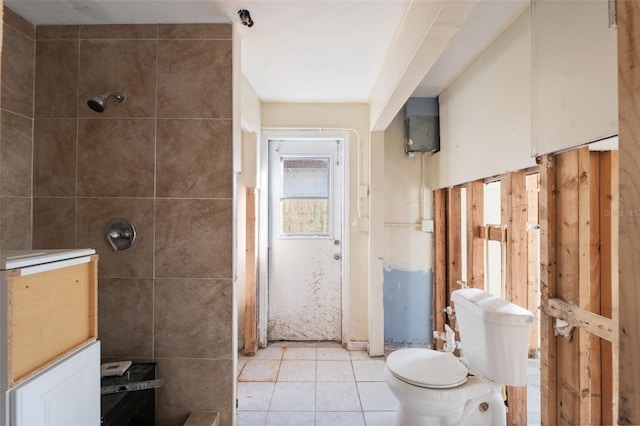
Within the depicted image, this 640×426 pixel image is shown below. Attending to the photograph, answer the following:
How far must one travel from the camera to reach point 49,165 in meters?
1.68

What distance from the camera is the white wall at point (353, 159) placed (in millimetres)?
2889

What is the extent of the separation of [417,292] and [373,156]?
4.31 feet

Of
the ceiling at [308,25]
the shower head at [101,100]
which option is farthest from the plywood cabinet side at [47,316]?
the ceiling at [308,25]

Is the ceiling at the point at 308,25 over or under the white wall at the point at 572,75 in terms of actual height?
over

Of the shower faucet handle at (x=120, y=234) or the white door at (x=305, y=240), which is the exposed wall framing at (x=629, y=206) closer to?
the shower faucet handle at (x=120, y=234)

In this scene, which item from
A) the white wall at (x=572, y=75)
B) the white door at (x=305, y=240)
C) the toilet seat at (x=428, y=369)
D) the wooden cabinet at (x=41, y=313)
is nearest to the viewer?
the wooden cabinet at (x=41, y=313)

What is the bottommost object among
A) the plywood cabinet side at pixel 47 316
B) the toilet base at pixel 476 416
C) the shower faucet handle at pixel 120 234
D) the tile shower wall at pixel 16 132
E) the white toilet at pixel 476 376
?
the toilet base at pixel 476 416

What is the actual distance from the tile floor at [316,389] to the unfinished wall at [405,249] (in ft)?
1.42

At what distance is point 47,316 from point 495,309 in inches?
72.5

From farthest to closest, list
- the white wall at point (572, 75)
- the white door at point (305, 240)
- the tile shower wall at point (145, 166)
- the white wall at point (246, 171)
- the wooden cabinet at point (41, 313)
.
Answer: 1. the white door at point (305, 240)
2. the white wall at point (246, 171)
3. the tile shower wall at point (145, 166)
4. the white wall at point (572, 75)
5. the wooden cabinet at point (41, 313)

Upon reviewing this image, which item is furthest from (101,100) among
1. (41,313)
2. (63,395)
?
(63,395)

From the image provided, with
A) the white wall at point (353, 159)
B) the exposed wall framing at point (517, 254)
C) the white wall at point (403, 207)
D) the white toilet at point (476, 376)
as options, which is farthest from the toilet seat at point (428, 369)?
the white wall at point (403, 207)

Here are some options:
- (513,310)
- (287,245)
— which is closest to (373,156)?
(287,245)

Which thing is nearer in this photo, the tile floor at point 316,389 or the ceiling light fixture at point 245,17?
the ceiling light fixture at point 245,17
